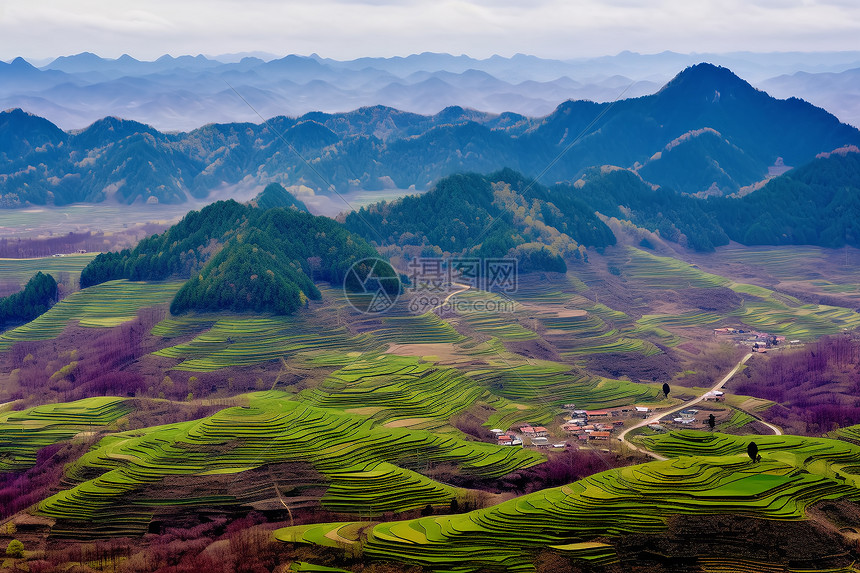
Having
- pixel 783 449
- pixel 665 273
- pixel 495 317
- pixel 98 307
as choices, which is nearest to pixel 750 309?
pixel 665 273

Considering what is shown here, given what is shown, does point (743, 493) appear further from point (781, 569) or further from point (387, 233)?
point (387, 233)

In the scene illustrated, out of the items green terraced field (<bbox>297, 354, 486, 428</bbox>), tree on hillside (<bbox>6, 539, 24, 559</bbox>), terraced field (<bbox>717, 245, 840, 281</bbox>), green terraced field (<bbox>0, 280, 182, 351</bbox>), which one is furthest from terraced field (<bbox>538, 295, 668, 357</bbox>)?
tree on hillside (<bbox>6, 539, 24, 559</bbox>)

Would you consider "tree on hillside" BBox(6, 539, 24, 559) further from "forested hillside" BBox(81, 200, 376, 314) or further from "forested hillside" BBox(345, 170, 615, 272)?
"forested hillside" BBox(345, 170, 615, 272)

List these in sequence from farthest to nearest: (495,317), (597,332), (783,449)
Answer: (495,317) < (597,332) < (783,449)

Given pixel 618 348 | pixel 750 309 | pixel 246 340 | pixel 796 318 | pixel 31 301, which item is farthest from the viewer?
pixel 750 309

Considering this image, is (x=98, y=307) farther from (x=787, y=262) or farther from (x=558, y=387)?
(x=787, y=262)

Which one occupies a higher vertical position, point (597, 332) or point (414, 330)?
point (414, 330)

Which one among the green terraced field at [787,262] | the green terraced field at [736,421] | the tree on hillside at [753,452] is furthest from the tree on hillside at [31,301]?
the green terraced field at [787,262]
